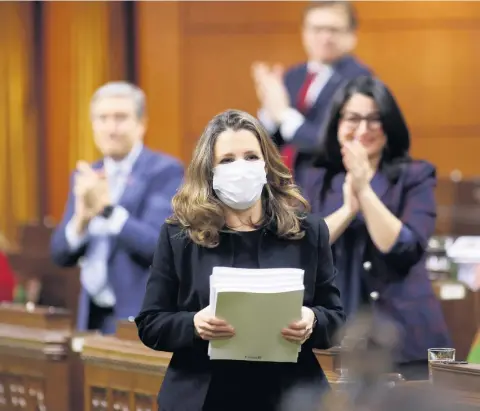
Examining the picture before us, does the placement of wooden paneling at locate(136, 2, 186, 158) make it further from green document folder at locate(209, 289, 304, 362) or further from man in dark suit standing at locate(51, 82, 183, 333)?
green document folder at locate(209, 289, 304, 362)

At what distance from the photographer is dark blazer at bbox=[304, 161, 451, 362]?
128 inches

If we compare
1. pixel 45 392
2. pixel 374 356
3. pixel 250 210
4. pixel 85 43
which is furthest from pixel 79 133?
pixel 374 356

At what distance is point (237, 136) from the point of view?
234 centimetres

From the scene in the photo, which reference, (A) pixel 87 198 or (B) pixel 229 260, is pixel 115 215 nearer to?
(A) pixel 87 198

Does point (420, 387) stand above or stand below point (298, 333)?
above

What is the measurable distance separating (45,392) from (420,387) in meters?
3.05

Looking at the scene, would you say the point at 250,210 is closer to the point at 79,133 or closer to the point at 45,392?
the point at 45,392

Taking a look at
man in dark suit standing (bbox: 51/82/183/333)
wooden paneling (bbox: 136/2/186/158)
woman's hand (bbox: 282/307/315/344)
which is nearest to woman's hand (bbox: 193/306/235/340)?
woman's hand (bbox: 282/307/315/344)

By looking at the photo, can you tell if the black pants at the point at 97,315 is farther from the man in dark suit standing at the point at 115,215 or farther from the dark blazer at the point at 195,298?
the dark blazer at the point at 195,298

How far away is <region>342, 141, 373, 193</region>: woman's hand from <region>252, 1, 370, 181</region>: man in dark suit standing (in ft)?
3.97

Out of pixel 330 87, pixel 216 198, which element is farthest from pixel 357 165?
pixel 330 87

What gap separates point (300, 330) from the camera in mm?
2211

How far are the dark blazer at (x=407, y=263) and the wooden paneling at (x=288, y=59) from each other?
5189 millimetres

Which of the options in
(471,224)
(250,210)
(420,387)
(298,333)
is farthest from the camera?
(471,224)
